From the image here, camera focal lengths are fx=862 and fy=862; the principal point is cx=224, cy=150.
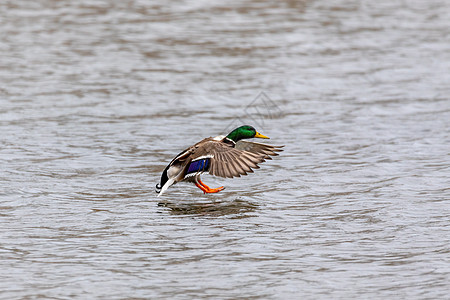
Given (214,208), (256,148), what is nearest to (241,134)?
(256,148)

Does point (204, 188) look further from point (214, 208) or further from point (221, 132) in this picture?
point (221, 132)

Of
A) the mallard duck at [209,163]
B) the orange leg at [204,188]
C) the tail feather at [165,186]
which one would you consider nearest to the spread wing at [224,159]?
the mallard duck at [209,163]

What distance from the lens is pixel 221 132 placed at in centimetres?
1188

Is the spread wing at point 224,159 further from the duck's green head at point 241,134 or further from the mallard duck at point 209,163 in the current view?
the duck's green head at point 241,134

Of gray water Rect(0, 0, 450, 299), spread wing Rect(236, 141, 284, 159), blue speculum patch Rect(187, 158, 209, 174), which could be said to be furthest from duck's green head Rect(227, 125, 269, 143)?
blue speculum patch Rect(187, 158, 209, 174)

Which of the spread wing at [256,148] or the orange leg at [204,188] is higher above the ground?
the spread wing at [256,148]

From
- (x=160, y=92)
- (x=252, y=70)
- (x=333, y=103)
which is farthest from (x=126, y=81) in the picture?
(x=333, y=103)

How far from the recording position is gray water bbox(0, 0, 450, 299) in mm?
6426

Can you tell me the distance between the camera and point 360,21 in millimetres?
20125

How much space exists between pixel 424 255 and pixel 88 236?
2778 millimetres

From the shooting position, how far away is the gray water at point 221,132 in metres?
6.43

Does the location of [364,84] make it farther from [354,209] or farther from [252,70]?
[354,209]

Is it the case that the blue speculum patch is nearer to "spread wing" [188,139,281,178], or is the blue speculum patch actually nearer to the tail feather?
"spread wing" [188,139,281,178]

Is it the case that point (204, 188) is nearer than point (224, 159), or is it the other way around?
point (224, 159)
